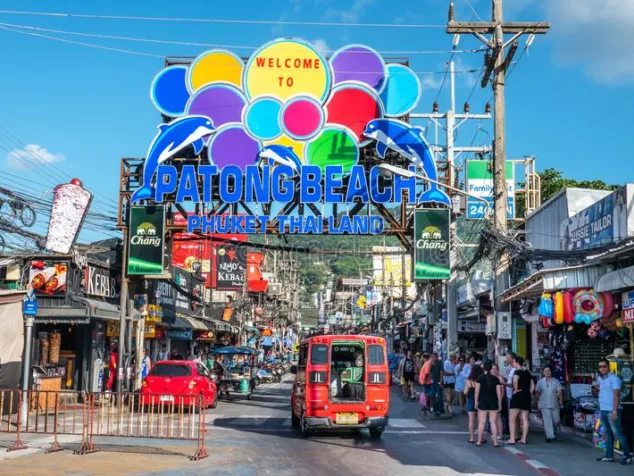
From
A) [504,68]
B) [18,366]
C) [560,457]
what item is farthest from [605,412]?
[18,366]

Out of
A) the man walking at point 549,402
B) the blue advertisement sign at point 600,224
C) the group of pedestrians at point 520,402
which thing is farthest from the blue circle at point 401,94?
the man walking at point 549,402

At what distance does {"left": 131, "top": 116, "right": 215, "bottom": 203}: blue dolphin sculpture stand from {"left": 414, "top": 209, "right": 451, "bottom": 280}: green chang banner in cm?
921

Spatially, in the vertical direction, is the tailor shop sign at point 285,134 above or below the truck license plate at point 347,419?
above

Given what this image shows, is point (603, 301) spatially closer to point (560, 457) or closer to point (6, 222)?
point (560, 457)

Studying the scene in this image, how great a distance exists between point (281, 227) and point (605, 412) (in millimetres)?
17484

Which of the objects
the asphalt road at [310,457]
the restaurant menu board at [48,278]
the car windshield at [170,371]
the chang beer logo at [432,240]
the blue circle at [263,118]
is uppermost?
the blue circle at [263,118]

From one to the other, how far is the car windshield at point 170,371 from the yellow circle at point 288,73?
1239 centimetres

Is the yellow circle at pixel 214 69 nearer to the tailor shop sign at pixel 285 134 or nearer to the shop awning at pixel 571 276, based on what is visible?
the tailor shop sign at pixel 285 134

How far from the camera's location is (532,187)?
42.0 m

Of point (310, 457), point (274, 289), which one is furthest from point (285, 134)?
point (274, 289)

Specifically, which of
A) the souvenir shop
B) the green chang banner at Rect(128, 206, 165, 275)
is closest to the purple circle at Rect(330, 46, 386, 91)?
the green chang banner at Rect(128, 206, 165, 275)

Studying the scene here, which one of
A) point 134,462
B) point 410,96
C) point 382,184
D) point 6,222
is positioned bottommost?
point 134,462

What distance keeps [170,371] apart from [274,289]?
7627cm

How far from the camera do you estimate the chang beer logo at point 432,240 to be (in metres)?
29.8
